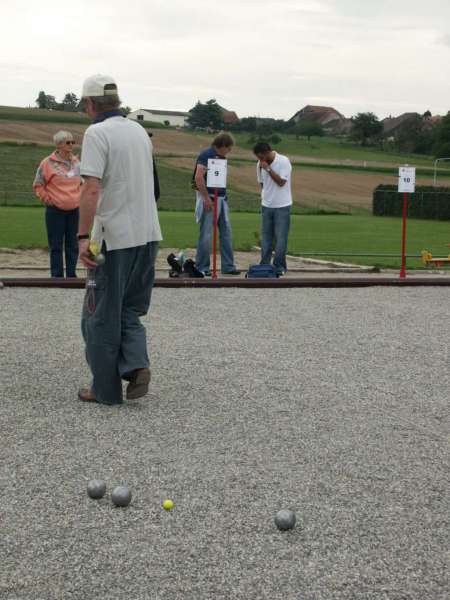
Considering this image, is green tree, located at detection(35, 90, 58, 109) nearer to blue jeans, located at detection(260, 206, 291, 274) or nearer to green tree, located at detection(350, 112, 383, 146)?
green tree, located at detection(350, 112, 383, 146)

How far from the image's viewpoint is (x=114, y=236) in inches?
223

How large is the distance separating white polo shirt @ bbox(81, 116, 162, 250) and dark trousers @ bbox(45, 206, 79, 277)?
5.37 meters

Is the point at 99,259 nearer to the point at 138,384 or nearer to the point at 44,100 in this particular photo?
the point at 138,384

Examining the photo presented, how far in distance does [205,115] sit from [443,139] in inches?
1026

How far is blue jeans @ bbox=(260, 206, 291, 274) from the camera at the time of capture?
1258cm

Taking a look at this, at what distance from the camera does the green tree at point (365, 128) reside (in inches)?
4390

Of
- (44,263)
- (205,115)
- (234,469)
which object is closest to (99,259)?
(234,469)

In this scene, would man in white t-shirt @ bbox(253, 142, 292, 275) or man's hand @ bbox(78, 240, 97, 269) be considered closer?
man's hand @ bbox(78, 240, 97, 269)

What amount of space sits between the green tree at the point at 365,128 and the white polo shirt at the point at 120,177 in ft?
349

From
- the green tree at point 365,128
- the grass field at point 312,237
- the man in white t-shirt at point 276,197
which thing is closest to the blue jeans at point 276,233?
the man in white t-shirt at point 276,197

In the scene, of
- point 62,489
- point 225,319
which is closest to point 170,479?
point 62,489

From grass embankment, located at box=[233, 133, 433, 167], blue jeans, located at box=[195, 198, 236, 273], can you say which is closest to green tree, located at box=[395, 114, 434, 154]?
grass embankment, located at box=[233, 133, 433, 167]

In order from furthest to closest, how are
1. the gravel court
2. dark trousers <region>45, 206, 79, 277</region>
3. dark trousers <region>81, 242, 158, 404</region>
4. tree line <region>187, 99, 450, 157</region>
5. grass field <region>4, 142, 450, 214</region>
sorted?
tree line <region>187, 99, 450, 157</region> < grass field <region>4, 142, 450, 214</region> < dark trousers <region>45, 206, 79, 277</region> < dark trousers <region>81, 242, 158, 404</region> < the gravel court

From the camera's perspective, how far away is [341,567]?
355 cm
